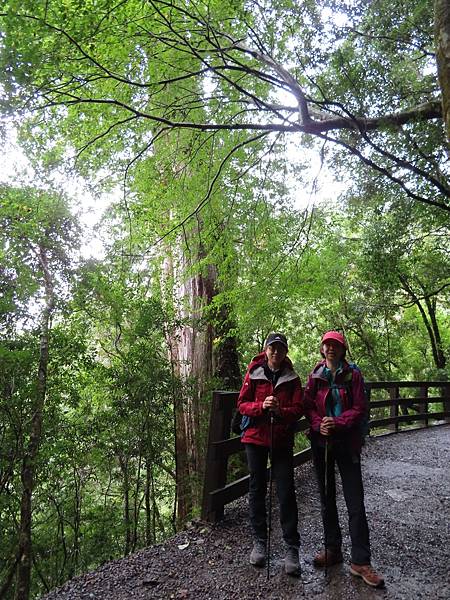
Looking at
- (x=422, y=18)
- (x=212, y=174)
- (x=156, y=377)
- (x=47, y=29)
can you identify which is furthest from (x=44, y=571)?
(x=422, y=18)

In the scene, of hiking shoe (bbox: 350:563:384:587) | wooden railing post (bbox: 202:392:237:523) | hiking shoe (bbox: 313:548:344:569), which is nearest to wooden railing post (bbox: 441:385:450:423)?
wooden railing post (bbox: 202:392:237:523)

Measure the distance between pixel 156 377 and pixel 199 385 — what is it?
110 centimetres

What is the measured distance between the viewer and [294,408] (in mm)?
2920

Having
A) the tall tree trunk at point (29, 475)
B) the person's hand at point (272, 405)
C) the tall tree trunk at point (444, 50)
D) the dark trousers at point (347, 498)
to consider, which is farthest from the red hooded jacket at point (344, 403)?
the tall tree trunk at point (29, 475)

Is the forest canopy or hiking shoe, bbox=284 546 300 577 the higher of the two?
the forest canopy

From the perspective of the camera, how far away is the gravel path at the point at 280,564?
2650 mm

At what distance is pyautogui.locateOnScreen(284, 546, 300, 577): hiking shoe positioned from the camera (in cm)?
276

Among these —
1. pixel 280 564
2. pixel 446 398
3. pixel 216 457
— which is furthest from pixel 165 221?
pixel 446 398

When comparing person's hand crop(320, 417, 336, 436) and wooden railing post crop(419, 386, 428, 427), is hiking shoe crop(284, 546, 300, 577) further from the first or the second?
wooden railing post crop(419, 386, 428, 427)

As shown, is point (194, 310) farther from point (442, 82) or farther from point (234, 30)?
point (442, 82)

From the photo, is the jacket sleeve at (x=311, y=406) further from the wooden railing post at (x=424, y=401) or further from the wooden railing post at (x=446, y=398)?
the wooden railing post at (x=446, y=398)

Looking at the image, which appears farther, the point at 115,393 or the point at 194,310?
the point at 194,310

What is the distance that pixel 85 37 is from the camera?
3316 mm

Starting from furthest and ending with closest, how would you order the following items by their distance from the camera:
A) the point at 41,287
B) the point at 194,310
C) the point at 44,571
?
the point at 194,310 < the point at 44,571 < the point at 41,287
